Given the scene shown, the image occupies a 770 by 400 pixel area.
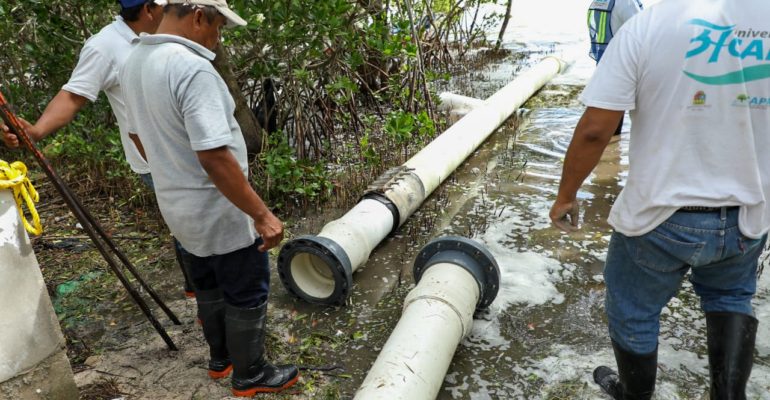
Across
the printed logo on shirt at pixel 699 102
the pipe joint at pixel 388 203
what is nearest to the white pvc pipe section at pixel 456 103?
the pipe joint at pixel 388 203

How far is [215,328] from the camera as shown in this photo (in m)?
2.55

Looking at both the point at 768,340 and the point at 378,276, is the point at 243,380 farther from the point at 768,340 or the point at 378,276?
the point at 768,340

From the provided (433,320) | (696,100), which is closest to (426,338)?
(433,320)

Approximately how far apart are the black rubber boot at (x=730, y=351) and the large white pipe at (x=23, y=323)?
2.51 metres

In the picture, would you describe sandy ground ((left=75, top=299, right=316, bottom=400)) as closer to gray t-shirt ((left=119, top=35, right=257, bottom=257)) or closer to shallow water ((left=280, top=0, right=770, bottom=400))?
shallow water ((left=280, top=0, right=770, bottom=400))

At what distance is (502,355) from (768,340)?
132cm

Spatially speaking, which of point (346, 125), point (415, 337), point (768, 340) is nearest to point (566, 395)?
point (415, 337)

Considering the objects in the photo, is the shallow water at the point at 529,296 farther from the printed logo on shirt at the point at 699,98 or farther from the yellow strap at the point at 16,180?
the yellow strap at the point at 16,180

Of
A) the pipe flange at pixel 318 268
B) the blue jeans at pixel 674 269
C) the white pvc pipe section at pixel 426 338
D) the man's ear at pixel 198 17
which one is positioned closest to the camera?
the blue jeans at pixel 674 269

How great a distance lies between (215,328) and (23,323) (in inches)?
31.0

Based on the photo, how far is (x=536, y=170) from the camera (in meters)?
5.18

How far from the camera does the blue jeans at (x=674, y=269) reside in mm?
1730

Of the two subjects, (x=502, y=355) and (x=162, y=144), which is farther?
(x=502, y=355)

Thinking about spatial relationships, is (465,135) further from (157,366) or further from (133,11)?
(157,366)
